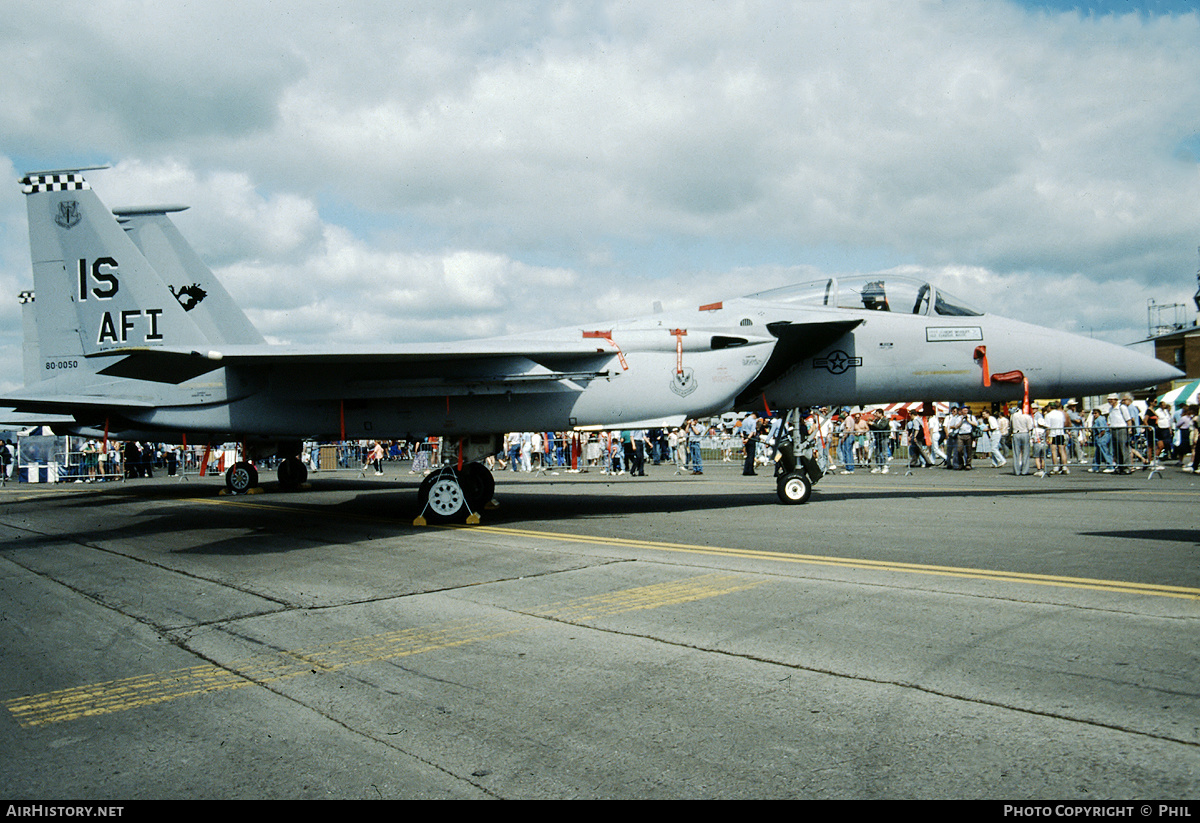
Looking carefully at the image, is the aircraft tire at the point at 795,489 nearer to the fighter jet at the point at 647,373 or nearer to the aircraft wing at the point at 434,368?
the fighter jet at the point at 647,373

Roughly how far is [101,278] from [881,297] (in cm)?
1298

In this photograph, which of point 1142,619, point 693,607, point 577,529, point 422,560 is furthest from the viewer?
point 577,529

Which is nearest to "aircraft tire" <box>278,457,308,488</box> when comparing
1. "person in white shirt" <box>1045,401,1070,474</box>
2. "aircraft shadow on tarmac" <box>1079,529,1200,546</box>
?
"aircraft shadow on tarmac" <box>1079,529,1200,546</box>

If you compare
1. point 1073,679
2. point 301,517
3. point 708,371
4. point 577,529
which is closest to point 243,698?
point 1073,679

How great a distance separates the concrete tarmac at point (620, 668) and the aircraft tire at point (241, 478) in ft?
35.4

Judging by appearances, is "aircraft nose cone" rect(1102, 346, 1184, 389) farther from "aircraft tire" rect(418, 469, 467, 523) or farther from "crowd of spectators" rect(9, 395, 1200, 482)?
"aircraft tire" rect(418, 469, 467, 523)

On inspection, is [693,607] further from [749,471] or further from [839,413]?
[839,413]

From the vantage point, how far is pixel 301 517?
1273 cm

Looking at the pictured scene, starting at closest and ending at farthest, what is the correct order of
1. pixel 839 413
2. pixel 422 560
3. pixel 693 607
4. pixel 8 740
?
1. pixel 8 740
2. pixel 693 607
3. pixel 422 560
4. pixel 839 413

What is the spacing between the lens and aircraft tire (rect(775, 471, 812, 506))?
40.6 ft

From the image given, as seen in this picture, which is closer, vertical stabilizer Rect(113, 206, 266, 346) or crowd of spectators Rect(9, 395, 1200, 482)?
vertical stabilizer Rect(113, 206, 266, 346)

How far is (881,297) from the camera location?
38.8ft

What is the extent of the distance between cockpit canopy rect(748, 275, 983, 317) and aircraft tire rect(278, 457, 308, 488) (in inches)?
563
